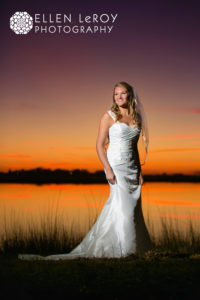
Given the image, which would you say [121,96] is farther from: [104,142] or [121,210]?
[121,210]

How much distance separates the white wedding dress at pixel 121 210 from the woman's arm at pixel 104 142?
0.06 m

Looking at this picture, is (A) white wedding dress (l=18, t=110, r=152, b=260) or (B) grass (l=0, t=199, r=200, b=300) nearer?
(B) grass (l=0, t=199, r=200, b=300)

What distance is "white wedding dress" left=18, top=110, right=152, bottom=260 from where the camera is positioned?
530cm

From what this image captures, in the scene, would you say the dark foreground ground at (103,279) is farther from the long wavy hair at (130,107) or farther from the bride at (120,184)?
the long wavy hair at (130,107)

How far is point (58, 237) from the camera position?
20.8 feet

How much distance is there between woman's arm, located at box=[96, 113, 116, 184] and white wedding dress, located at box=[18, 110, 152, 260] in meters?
0.06

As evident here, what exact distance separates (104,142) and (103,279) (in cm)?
178

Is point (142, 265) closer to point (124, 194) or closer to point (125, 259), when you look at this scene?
point (125, 259)

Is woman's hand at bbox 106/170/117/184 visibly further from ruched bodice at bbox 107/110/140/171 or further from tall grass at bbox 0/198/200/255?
tall grass at bbox 0/198/200/255

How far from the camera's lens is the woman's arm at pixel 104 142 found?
17.5 feet

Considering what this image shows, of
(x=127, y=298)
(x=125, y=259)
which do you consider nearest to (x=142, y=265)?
(x=125, y=259)

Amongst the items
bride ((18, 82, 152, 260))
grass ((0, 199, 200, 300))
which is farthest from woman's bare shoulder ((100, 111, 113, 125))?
grass ((0, 199, 200, 300))

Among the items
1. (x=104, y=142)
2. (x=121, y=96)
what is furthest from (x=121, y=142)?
(x=121, y=96)

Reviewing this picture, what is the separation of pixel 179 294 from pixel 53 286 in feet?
3.46
